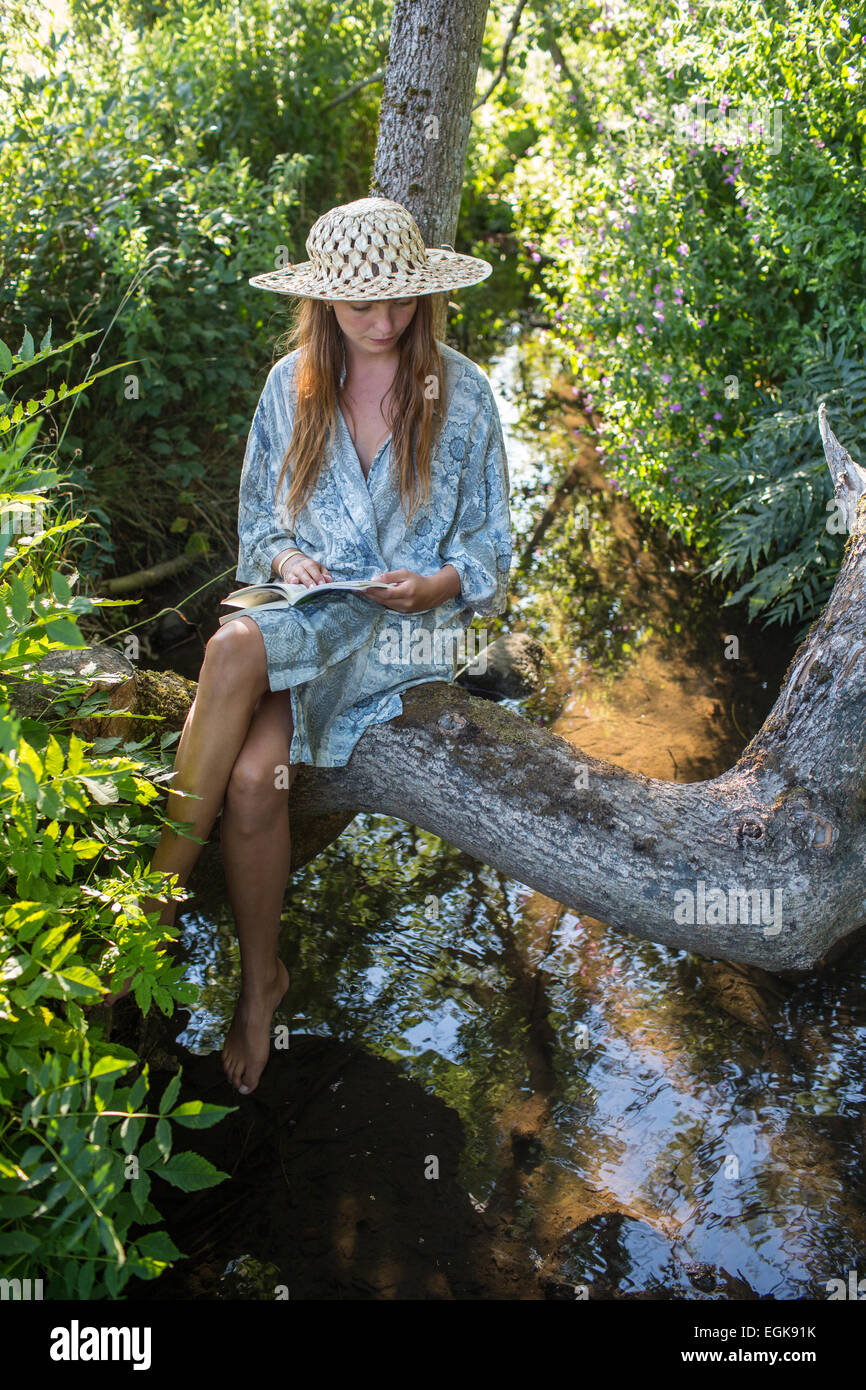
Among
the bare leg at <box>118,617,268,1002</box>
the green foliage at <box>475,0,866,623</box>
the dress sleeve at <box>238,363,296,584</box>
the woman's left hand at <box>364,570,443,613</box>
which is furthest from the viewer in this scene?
the green foliage at <box>475,0,866,623</box>

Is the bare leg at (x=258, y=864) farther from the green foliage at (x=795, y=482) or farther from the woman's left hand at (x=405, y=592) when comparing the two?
the green foliage at (x=795, y=482)

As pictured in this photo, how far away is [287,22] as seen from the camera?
744cm

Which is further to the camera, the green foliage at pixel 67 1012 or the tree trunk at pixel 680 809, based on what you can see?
the tree trunk at pixel 680 809

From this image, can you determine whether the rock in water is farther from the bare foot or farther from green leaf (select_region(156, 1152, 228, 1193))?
green leaf (select_region(156, 1152, 228, 1193))

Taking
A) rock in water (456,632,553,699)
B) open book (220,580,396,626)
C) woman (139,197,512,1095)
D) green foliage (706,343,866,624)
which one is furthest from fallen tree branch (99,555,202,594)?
green foliage (706,343,866,624)

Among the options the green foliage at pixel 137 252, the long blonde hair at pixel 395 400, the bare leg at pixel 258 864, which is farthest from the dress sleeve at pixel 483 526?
the green foliage at pixel 137 252

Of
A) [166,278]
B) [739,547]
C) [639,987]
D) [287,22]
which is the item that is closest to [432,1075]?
[639,987]

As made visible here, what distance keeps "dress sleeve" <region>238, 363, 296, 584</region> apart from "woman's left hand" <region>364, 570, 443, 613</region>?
1.06 feet

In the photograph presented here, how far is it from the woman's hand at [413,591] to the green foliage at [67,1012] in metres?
0.81

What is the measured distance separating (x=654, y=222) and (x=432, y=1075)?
157 inches

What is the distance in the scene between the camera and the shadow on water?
8.34ft

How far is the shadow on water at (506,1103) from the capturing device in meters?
2.54

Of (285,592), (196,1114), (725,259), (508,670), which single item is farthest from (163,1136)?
(725,259)

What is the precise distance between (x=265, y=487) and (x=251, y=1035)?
4.55ft
